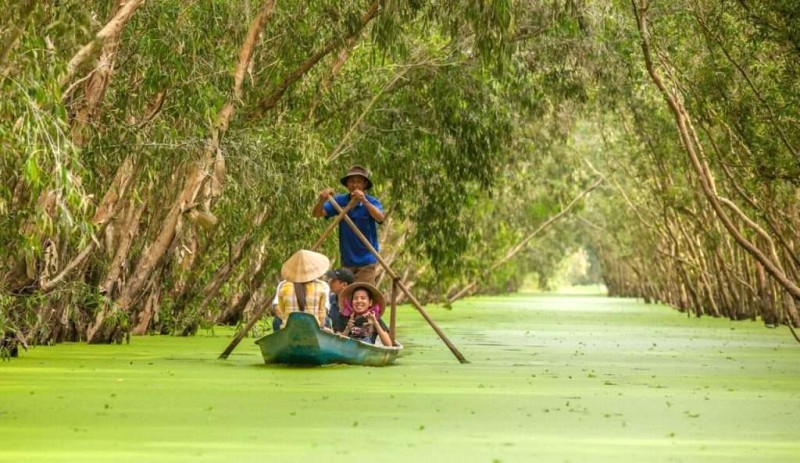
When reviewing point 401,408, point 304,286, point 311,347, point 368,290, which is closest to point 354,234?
point 368,290

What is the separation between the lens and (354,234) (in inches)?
607

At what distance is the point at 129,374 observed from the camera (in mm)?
12891

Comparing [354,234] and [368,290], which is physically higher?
[354,234]

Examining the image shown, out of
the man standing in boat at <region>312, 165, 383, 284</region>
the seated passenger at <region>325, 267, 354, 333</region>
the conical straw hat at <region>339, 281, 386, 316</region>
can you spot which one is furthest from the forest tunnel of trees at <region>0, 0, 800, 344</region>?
the conical straw hat at <region>339, 281, 386, 316</region>

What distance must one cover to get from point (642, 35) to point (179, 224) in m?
5.88

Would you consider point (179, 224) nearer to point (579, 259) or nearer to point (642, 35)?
point (642, 35)

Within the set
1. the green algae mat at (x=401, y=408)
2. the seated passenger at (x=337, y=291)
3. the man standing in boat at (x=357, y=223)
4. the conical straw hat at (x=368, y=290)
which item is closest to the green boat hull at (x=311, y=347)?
the green algae mat at (x=401, y=408)

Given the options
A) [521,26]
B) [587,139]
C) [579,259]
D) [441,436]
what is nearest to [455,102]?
[521,26]

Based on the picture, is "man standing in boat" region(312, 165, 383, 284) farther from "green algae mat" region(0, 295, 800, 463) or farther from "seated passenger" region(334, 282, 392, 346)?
"green algae mat" region(0, 295, 800, 463)

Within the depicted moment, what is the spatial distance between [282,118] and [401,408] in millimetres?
11141

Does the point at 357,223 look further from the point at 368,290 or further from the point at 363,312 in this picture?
the point at 363,312

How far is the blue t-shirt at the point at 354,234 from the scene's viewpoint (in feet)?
50.4

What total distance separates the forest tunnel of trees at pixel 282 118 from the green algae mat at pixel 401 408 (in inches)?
43.1

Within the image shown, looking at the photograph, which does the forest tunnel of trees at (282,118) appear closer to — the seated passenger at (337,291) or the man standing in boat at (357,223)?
the man standing in boat at (357,223)
